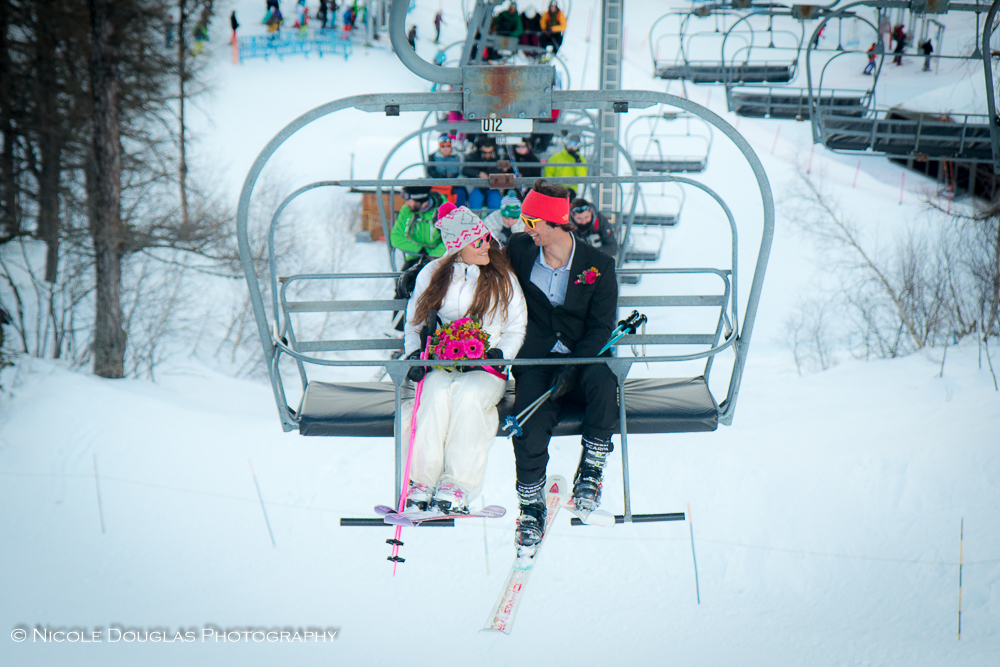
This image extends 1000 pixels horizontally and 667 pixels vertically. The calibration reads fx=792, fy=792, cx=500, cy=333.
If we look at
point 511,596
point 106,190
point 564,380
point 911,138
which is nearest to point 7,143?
point 106,190

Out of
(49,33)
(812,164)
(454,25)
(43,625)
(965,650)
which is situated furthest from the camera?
(454,25)

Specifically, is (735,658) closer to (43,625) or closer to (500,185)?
(500,185)

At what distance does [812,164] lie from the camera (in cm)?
1784

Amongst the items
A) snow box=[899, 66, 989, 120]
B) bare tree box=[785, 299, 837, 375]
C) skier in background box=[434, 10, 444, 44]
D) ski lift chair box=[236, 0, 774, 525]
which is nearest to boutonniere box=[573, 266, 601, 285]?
ski lift chair box=[236, 0, 774, 525]

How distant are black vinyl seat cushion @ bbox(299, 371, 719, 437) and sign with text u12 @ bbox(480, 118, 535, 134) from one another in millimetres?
1047

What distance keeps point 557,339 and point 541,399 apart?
352mm

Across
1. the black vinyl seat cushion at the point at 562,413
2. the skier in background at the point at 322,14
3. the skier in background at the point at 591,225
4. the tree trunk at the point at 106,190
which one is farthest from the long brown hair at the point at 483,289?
the skier in background at the point at 322,14

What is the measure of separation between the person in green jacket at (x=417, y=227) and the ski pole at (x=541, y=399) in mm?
2002

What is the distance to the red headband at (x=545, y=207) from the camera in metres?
2.97

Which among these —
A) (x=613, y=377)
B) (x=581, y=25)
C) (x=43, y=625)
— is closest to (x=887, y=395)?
(x=613, y=377)

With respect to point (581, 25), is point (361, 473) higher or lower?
lower

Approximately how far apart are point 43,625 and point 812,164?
1704cm

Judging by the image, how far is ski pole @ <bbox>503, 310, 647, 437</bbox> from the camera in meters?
2.94

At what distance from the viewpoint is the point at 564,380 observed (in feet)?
10.3
